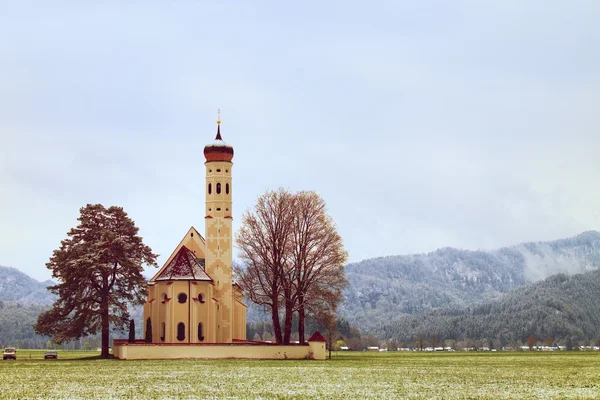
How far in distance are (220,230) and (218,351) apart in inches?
839

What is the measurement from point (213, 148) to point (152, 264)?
17.6 m

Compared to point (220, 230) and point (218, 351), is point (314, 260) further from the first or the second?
point (220, 230)

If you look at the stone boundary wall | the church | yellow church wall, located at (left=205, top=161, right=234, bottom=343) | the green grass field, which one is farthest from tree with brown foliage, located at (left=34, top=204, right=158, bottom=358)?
the green grass field

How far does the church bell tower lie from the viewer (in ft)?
295

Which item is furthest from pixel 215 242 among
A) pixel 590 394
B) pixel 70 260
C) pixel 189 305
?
pixel 590 394

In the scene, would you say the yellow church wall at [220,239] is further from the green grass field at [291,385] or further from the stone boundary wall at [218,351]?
the green grass field at [291,385]

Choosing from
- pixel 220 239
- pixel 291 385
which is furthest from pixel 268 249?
pixel 291 385

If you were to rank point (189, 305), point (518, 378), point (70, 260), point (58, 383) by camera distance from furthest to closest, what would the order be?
1. point (189, 305)
2. point (70, 260)
3. point (518, 378)
4. point (58, 383)

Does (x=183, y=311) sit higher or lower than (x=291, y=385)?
higher

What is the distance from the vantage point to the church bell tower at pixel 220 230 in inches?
3546

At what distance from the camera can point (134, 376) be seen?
44750mm

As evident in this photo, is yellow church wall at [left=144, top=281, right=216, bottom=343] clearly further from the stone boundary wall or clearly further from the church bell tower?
the stone boundary wall

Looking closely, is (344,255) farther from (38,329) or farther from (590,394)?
(590,394)

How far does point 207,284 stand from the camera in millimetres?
88062
